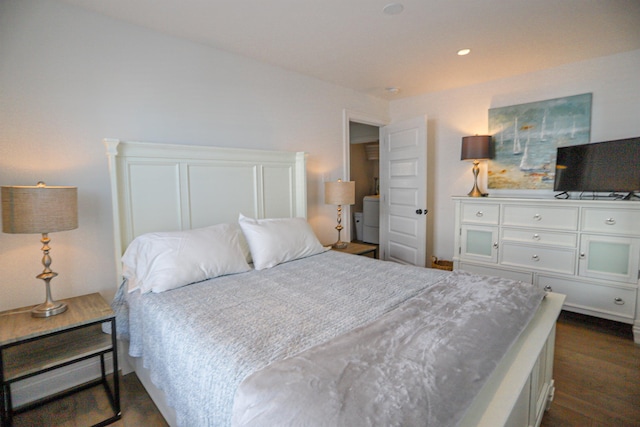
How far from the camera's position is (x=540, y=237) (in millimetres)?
2908

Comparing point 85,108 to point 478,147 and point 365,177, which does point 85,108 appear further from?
point 365,177

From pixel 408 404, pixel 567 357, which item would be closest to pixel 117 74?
pixel 408 404

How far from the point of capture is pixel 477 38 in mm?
2469

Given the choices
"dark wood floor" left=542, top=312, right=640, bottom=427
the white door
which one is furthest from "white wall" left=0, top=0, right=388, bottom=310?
"dark wood floor" left=542, top=312, right=640, bottom=427

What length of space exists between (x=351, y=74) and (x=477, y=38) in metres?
1.22

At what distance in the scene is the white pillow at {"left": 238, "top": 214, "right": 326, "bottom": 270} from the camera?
7.54ft

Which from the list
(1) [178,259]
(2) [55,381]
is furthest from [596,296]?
(2) [55,381]

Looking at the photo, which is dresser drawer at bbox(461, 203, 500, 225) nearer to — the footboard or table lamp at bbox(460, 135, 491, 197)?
table lamp at bbox(460, 135, 491, 197)

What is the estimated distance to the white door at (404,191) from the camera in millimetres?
3814

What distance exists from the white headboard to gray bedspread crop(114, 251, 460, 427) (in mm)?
571

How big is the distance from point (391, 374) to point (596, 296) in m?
2.76

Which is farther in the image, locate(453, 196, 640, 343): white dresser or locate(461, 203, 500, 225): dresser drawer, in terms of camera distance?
locate(461, 203, 500, 225): dresser drawer

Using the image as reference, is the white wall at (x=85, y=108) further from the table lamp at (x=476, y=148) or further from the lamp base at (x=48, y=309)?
the table lamp at (x=476, y=148)

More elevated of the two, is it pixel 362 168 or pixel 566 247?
pixel 362 168
